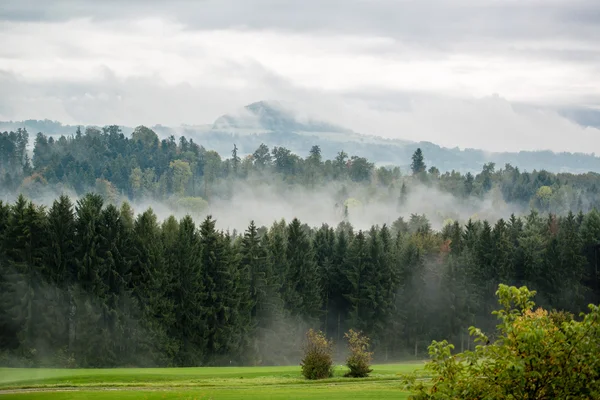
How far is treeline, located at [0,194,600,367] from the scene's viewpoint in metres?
72.1

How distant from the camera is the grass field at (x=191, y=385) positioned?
3722 centimetres

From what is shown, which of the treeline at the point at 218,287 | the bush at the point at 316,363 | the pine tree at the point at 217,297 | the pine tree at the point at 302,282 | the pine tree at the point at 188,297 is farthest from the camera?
the pine tree at the point at 302,282

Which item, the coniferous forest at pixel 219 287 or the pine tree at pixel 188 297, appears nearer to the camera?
the coniferous forest at pixel 219 287

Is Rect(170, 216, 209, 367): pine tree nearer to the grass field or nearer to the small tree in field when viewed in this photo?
the grass field

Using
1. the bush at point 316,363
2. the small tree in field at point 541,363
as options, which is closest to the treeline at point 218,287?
the bush at point 316,363

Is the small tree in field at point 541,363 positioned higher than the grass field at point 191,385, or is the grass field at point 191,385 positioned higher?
the small tree in field at point 541,363

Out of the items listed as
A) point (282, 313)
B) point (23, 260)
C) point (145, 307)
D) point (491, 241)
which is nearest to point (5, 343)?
point (23, 260)

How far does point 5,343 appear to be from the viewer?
231ft

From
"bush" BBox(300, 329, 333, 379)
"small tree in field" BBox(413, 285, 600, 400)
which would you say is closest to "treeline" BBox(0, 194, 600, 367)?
"bush" BBox(300, 329, 333, 379)

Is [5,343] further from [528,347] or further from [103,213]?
[528,347]

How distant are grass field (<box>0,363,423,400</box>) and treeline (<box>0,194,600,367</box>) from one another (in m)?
19.7

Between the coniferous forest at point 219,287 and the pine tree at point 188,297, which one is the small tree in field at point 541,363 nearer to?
the coniferous forest at point 219,287

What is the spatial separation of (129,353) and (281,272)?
19.5 metres

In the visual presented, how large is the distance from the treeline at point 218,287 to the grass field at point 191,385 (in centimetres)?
1974
